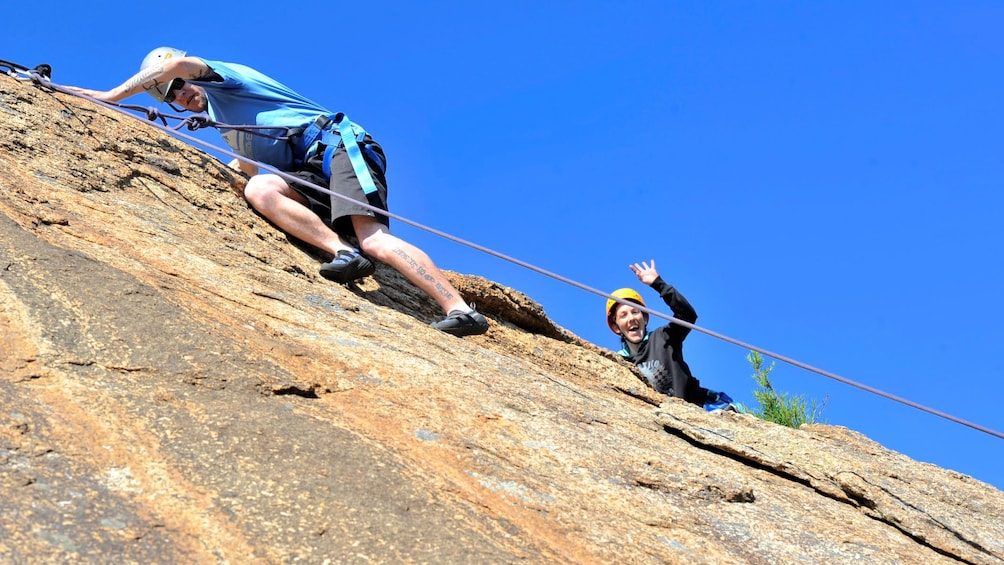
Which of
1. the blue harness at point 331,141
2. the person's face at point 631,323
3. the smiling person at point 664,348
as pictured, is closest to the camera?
the blue harness at point 331,141

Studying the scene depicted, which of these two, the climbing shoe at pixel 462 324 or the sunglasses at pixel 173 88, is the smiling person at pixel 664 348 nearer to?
the climbing shoe at pixel 462 324

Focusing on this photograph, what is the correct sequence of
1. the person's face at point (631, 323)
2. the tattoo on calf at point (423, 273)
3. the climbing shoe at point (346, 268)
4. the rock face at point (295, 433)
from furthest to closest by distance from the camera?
1. the person's face at point (631, 323)
2. the tattoo on calf at point (423, 273)
3. the climbing shoe at point (346, 268)
4. the rock face at point (295, 433)

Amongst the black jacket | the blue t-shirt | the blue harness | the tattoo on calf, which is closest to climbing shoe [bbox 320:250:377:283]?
the tattoo on calf

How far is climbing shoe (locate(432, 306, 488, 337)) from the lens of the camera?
6.38m

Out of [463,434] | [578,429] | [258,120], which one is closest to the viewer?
[463,434]

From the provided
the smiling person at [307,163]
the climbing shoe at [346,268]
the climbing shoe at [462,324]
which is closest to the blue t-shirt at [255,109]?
the smiling person at [307,163]

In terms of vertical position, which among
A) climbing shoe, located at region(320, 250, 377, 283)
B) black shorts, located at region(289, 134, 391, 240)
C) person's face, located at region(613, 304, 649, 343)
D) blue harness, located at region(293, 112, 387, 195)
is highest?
person's face, located at region(613, 304, 649, 343)

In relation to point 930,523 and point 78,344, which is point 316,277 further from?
point 930,523

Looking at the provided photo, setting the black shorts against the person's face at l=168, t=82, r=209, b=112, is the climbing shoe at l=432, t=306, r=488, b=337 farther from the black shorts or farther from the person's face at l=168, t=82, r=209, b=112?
the person's face at l=168, t=82, r=209, b=112

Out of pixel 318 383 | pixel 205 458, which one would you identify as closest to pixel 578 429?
pixel 318 383

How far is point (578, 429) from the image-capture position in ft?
16.1

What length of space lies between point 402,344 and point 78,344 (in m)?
1.73

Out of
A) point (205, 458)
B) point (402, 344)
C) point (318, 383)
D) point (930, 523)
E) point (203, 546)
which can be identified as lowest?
point (203, 546)

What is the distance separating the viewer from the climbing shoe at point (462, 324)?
20.9ft
